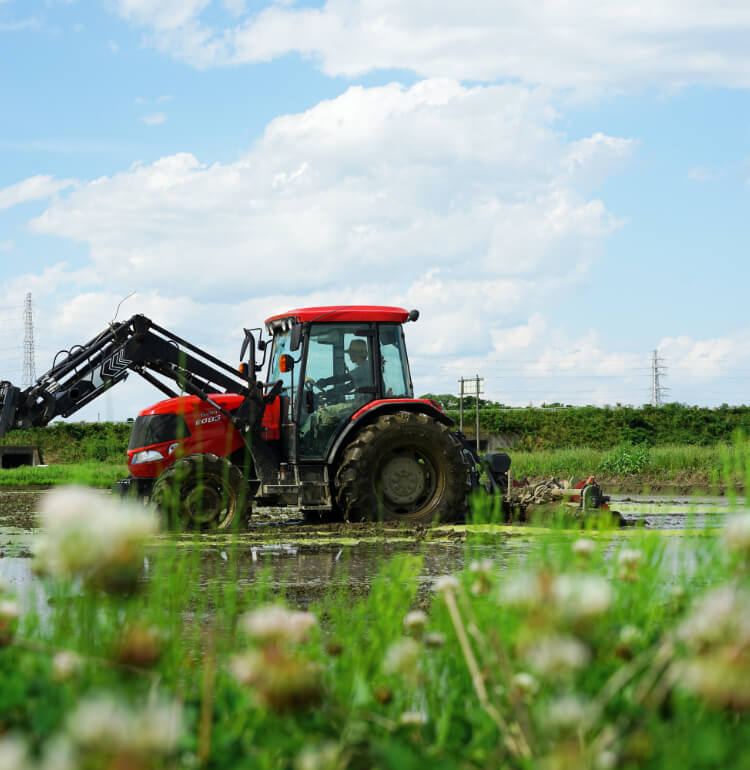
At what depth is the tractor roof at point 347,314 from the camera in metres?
11.6

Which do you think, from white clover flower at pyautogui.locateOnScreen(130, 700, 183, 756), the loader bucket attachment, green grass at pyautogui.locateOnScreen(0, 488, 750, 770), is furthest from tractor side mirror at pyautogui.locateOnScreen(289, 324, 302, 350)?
white clover flower at pyautogui.locateOnScreen(130, 700, 183, 756)

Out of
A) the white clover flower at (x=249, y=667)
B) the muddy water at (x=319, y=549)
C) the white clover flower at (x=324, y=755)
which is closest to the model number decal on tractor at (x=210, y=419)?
the muddy water at (x=319, y=549)

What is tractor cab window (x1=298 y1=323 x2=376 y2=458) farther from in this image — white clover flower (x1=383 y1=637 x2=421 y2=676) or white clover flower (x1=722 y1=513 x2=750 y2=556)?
white clover flower (x1=722 y1=513 x2=750 y2=556)

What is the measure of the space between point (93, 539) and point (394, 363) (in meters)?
10.4

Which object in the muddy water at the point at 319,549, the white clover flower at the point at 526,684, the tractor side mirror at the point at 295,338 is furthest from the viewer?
the tractor side mirror at the point at 295,338

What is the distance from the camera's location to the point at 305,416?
37.9 ft

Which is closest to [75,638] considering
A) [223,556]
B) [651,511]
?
[223,556]

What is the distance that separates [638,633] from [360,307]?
8.93 meters

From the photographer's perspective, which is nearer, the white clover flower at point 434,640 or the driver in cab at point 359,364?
the white clover flower at point 434,640

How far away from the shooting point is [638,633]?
3162mm

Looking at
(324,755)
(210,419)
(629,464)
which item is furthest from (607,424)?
(324,755)

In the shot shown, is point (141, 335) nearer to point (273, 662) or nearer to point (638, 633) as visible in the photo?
point (638, 633)

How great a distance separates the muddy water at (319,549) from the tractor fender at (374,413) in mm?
911

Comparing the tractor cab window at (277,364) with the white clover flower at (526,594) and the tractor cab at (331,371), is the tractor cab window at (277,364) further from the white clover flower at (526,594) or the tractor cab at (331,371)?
the white clover flower at (526,594)
